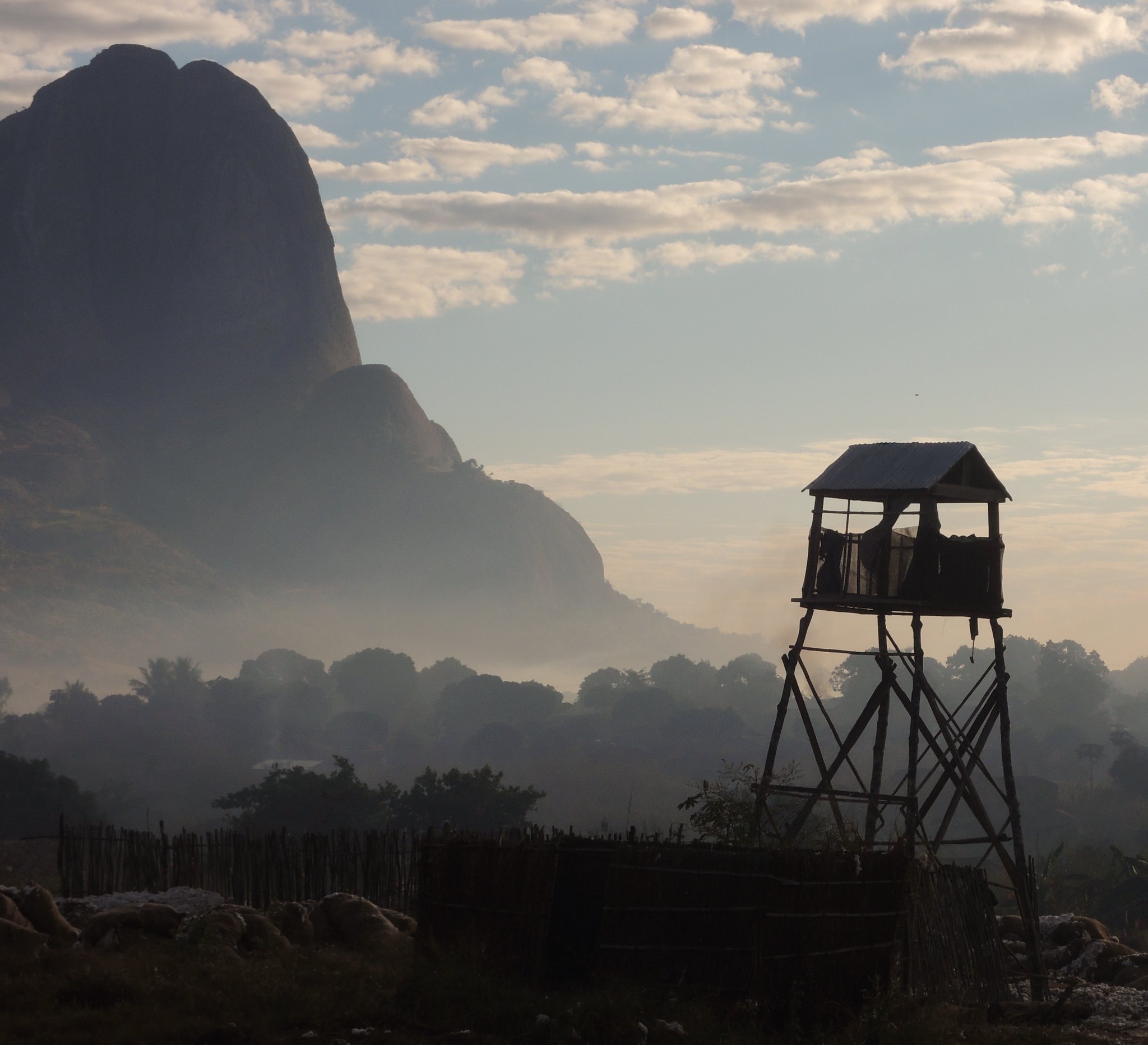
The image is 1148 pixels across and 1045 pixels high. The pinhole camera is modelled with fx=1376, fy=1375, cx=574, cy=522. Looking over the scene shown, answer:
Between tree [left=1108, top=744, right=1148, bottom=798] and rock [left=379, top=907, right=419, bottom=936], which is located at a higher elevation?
rock [left=379, top=907, right=419, bottom=936]

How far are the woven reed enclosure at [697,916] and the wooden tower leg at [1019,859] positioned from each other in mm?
4240

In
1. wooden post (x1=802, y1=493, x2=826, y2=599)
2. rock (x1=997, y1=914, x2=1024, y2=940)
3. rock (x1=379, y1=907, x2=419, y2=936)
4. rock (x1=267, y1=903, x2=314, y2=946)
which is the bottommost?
rock (x1=997, y1=914, x2=1024, y2=940)

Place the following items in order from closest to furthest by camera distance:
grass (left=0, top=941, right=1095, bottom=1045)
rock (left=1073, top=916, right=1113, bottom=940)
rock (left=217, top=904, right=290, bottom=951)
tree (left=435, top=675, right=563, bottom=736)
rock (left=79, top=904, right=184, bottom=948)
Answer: grass (left=0, top=941, right=1095, bottom=1045) → rock (left=217, top=904, right=290, bottom=951) → rock (left=79, top=904, right=184, bottom=948) → rock (left=1073, top=916, right=1113, bottom=940) → tree (left=435, top=675, right=563, bottom=736)

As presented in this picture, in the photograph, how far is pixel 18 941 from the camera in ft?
58.3

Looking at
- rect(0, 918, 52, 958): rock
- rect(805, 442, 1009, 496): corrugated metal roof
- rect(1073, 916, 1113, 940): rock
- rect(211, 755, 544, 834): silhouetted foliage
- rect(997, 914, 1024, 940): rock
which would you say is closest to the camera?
rect(0, 918, 52, 958): rock

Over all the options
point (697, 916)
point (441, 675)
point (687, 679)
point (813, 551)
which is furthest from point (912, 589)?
point (441, 675)

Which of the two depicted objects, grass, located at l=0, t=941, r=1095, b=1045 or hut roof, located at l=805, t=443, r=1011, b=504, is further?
hut roof, located at l=805, t=443, r=1011, b=504

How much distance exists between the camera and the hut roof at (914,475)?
72.9 feet

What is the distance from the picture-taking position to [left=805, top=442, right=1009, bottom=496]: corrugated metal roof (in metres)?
22.2

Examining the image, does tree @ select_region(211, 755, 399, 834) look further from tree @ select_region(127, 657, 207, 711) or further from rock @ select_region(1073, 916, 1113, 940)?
tree @ select_region(127, 657, 207, 711)

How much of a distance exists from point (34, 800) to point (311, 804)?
1652 centimetres

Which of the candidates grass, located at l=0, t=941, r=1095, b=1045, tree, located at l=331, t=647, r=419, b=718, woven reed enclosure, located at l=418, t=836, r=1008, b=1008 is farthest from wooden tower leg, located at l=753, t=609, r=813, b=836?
tree, located at l=331, t=647, r=419, b=718

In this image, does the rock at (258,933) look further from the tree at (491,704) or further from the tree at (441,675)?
the tree at (441,675)

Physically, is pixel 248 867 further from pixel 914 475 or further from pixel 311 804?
pixel 311 804
